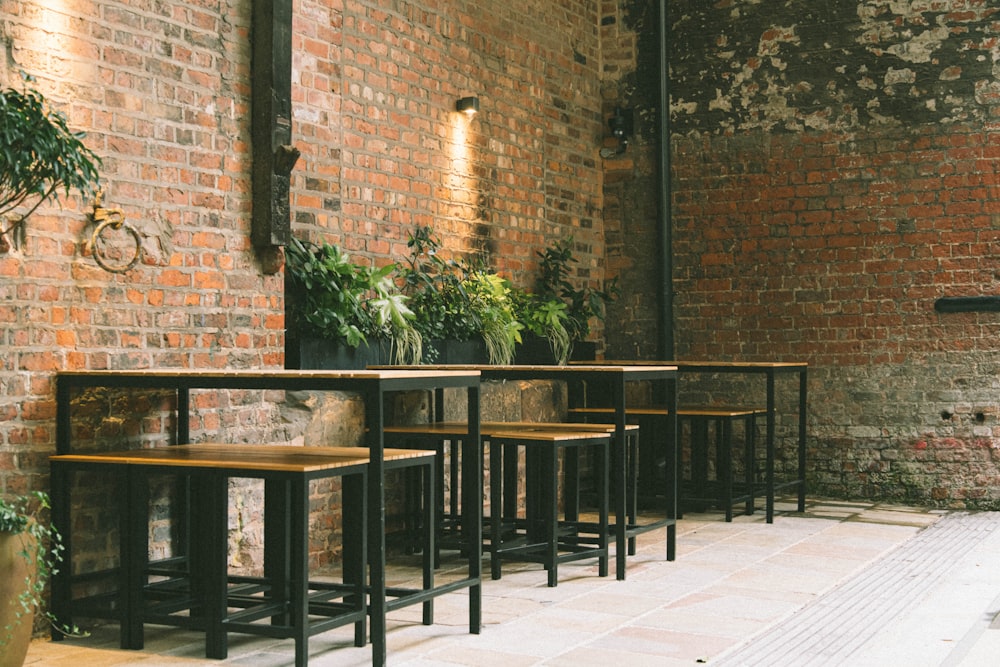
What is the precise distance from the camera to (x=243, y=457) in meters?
3.66

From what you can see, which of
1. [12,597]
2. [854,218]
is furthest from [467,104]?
[12,597]

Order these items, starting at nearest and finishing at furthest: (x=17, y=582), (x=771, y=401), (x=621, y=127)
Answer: (x=17, y=582) < (x=771, y=401) < (x=621, y=127)

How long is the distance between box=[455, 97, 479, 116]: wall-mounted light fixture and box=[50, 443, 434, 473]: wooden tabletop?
10.4ft

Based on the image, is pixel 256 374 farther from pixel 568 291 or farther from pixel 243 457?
pixel 568 291

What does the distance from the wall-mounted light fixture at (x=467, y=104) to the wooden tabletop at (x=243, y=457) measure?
3.16 meters

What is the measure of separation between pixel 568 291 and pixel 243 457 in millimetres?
4251

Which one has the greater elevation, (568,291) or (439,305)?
(568,291)

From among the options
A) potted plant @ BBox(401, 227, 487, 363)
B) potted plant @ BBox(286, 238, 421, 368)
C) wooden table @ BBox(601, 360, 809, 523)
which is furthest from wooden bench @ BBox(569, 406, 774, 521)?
potted plant @ BBox(286, 238, 421, 368)

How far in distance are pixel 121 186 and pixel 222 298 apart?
2.11ft

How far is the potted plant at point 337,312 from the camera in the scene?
5.15 m

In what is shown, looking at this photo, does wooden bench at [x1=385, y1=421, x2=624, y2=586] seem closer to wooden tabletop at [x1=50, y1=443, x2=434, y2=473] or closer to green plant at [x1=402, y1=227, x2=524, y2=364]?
green plant at [x1=402, y1=227, x2=524, y2=364]

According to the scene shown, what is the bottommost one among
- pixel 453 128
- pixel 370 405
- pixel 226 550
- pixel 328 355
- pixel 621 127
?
pixel 226 550

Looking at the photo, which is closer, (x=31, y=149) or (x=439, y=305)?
(x=31, y=149)

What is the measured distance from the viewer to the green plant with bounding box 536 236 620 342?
7.47m
